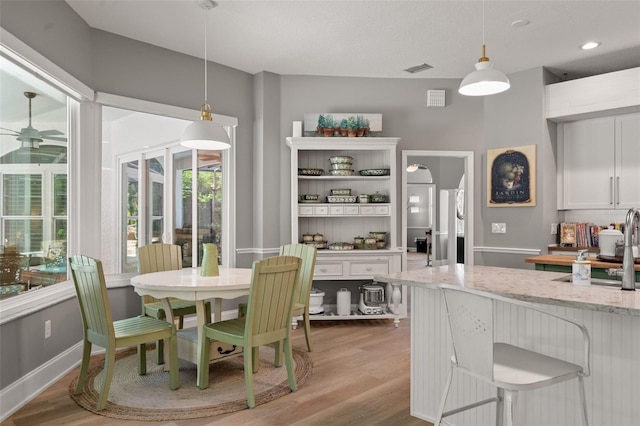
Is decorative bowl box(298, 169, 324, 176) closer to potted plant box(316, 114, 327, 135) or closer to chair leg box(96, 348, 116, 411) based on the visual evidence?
potted plant box(316, 114, 327, 135)

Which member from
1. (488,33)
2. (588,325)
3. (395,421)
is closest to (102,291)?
(395,421)

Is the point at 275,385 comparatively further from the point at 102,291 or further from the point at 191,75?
the point at 191,75

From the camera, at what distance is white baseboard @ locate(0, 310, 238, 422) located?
270 centimetres

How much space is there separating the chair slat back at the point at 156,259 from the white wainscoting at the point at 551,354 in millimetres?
2463

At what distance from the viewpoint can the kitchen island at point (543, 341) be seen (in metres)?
1.88

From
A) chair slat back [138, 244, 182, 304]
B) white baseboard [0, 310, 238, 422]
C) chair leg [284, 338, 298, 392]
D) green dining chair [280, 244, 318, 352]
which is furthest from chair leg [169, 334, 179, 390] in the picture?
green dining chair [280, 244, 318, 352]

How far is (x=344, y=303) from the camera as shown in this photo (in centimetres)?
490

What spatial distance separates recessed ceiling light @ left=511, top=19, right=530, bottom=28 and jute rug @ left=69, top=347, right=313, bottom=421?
325 centimetres

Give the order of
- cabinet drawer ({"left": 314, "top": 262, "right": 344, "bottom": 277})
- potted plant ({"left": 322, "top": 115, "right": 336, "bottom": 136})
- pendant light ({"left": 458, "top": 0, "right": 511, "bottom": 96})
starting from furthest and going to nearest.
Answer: potted plant ({"left": 322, "top": 115, "right": 336, "bottom": 136}) → cabinet drawer ({"left": 314, "top": 262, "right": 344, "bottom": 277}) → pendant light ({"left": 458, "top": 0, "right": 511, "bottom": 96})

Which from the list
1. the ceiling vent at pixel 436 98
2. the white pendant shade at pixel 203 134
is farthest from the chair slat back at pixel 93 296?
the ceiling vent at pixel 436 98

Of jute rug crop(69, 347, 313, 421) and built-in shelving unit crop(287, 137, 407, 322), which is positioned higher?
built-in shelving unit crop(287, 137, 407, 322)

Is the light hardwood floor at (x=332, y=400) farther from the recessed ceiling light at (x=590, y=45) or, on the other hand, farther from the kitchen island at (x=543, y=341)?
the recessed ceiling light at (x=590, y=45)

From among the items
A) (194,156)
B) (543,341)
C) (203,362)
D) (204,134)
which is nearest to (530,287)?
(543,341)

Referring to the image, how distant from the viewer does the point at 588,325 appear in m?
2.00
